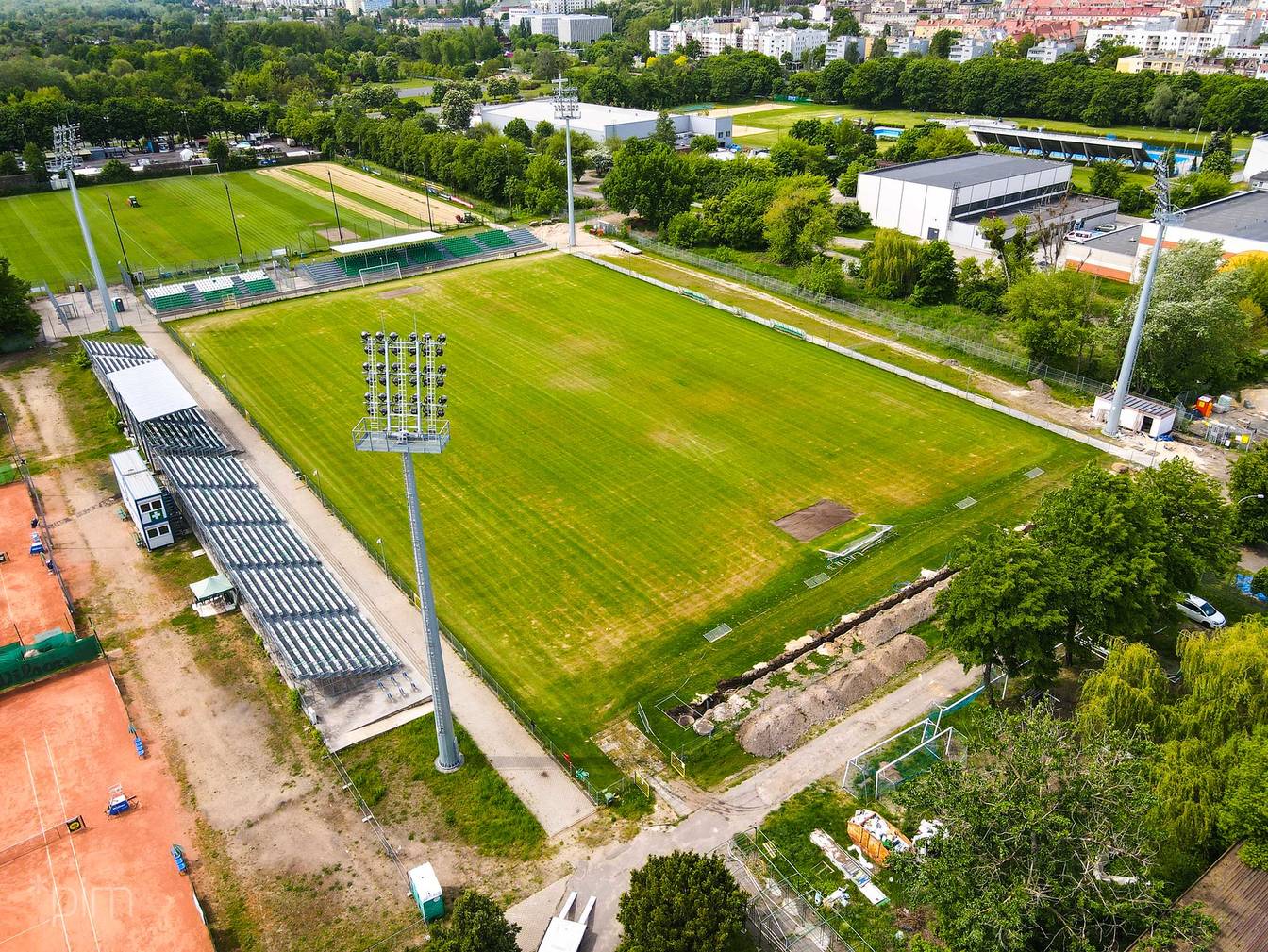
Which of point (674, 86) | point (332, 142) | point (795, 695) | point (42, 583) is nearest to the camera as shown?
point (795, 695)

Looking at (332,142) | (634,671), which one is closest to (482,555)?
(634,671)

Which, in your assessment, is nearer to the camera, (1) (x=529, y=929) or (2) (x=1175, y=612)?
(1) (x=529, y=929)

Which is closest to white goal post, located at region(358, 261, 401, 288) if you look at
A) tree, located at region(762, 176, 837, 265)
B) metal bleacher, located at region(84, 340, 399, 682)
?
metal bleacher, located at region(84, 340, 399, 682)

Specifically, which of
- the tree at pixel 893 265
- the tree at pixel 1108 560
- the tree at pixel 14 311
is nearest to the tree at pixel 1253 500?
the tree at pixel 1108 560

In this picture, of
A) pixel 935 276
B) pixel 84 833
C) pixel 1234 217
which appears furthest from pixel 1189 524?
pixel 1234 217

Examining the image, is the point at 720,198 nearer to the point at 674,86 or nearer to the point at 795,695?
the point at 795,695

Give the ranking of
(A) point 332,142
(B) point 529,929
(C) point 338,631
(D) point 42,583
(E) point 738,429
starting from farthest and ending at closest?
(A) point 332,142 < (E) point 738,429 < (D) point 42,583 < (C) point 338,631 < (B) point 529,929
